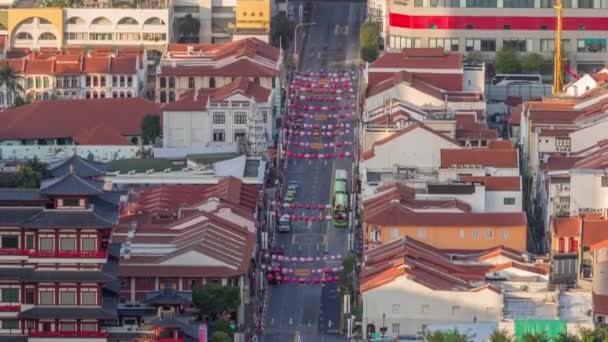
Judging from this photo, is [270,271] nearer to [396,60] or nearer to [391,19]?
[396,60]

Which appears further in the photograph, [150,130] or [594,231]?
[150,130]

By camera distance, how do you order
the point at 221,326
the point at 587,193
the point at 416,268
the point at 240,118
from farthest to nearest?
1. the point at 240,118
2. the point at 587,193
3. the point at 416,268
4. the point at 221,326

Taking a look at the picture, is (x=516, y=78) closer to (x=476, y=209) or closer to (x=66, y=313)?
(x=476, y=209)

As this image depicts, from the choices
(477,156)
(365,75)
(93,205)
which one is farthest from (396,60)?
(93,205)

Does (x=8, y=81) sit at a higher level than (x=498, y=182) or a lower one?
higher

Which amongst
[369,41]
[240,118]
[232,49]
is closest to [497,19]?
[369,41]

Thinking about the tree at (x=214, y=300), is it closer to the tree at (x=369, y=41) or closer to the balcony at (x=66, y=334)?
the balcony at (x=66, y=334)

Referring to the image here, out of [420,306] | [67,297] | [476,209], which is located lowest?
[420,306]

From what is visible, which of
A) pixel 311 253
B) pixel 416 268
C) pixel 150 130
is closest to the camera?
pixel 416 268
